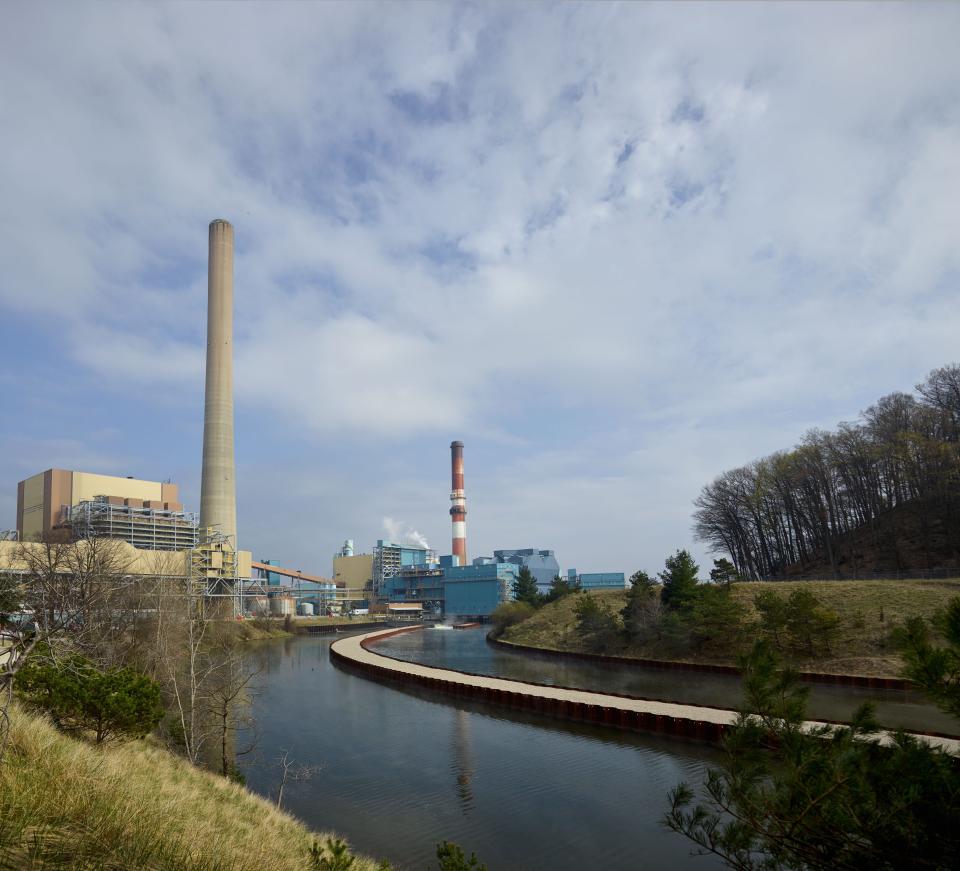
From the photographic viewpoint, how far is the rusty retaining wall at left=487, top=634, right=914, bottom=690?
1335 inches

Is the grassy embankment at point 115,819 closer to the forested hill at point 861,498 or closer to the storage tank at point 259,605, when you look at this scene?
the forested hill at point 861,498

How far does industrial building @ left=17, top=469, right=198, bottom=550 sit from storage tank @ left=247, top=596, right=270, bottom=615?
13145mm

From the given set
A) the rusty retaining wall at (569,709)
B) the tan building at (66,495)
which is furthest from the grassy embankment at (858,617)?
the tan building at (66,495)

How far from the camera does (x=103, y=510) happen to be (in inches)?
3433

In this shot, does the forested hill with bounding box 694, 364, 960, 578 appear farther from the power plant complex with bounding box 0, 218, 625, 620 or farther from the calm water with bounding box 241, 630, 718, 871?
the power plant complex with bounding box 0, 218, 625, 620

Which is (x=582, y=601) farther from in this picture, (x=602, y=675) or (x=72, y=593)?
(x=72, y=593)

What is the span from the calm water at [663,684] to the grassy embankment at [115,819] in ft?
51.9

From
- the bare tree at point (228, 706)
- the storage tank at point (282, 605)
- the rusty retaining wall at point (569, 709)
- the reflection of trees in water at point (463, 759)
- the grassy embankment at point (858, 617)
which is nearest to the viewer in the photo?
the reflection of trees in water at point (463, 759)

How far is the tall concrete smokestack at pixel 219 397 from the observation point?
273 feet

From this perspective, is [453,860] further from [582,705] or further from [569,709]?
[569,709]

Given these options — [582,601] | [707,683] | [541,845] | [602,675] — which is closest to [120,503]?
[582,601]

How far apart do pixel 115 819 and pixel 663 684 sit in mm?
36157

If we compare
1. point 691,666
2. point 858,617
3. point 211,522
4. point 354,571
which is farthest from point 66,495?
point 858,617

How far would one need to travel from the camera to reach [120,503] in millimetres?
92688
